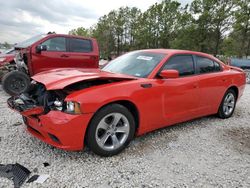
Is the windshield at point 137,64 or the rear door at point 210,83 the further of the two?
the rear door at point 210,83

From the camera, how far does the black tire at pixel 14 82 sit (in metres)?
6.61

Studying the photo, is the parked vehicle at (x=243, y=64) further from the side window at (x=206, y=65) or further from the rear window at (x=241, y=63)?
the side window at (x=206, y=65)

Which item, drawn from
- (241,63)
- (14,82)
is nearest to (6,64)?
(14,82)

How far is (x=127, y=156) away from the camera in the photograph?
11.2ft

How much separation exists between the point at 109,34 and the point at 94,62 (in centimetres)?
3448

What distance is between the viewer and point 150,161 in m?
3.30

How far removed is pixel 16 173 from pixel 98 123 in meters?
1.11

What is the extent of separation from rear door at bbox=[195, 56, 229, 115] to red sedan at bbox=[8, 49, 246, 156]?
0.02m

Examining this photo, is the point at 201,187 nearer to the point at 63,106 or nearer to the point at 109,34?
the point at 63,106

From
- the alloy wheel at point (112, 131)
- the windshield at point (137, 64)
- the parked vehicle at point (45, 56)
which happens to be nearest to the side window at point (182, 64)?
the windshield at point (137, 64)

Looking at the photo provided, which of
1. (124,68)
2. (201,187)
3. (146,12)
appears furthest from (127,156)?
(146,12)

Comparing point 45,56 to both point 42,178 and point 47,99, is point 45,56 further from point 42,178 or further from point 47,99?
point 42,178

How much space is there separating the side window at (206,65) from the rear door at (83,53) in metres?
4.22

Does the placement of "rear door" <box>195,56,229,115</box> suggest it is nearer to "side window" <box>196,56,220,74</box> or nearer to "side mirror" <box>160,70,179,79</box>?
"side window" <box>196,56,220,74</box>
